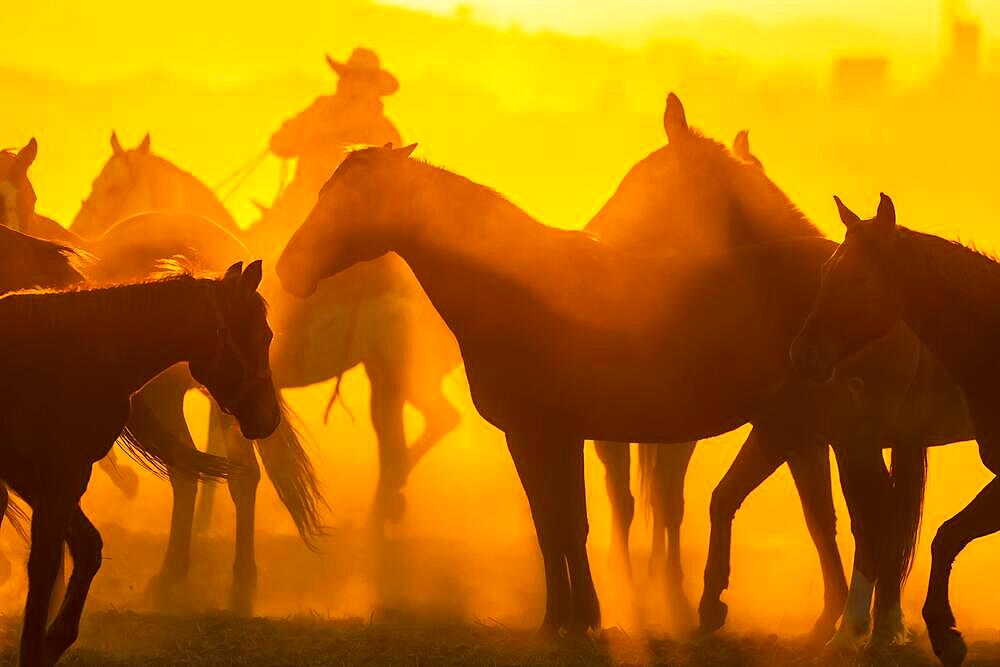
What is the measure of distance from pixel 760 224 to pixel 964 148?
1423cm

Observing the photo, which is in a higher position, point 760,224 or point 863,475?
point 760,224

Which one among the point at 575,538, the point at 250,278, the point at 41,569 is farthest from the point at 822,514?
the point at 41,569

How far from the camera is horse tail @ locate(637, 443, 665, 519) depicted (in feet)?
36.8

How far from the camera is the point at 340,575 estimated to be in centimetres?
1170

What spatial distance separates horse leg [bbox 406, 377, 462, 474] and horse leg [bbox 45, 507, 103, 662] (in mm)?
6182

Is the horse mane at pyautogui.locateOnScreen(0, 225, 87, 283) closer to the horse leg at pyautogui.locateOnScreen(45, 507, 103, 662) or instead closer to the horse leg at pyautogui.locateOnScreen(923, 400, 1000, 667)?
the horse leg at pyautogui.locateOnScreen(45, 507, 103, 662)

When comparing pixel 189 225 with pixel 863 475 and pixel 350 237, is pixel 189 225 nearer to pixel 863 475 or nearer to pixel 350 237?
pixel 350 237

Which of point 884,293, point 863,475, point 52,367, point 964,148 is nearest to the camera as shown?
point 52,367

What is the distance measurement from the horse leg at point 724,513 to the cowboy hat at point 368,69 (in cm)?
559

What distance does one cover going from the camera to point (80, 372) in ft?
23.9

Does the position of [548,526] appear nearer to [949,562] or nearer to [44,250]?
[949,562]

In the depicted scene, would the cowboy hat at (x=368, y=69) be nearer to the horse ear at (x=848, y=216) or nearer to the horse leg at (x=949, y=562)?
the horse ear at (x=848, y=216)

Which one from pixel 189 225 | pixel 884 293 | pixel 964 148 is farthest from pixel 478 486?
pixel 964 148

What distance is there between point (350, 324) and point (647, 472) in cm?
288
